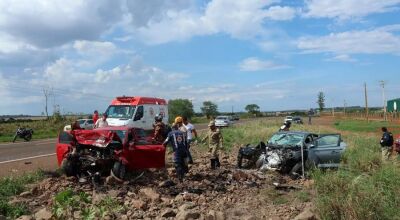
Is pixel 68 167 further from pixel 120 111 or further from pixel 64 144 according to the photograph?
pixel 120 111

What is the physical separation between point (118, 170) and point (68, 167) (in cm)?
127

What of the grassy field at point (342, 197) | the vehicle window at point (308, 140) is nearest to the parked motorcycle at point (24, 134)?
the grassy field at point (342, 197)

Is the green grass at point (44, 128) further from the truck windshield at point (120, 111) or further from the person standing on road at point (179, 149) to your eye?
the person standing on road at point (179, 149)

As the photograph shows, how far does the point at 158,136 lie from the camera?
15.9 metres

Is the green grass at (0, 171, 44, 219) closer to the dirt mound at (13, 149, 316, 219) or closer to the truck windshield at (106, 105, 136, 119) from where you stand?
the dirt mound at (13, 149, 316, 219)

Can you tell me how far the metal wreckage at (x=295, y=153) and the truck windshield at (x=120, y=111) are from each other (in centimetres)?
848

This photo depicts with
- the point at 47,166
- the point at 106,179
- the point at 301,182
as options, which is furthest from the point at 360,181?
the point at 47,166

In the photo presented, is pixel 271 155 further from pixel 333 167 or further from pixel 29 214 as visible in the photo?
pixel 29 214

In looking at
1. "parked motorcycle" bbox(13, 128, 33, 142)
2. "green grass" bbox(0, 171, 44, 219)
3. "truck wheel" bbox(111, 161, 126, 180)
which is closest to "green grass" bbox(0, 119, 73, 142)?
"parked motorcycle" bbox(13, 128, 33, 142)

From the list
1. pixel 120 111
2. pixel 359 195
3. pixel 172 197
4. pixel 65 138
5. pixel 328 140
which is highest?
pixel 120 111

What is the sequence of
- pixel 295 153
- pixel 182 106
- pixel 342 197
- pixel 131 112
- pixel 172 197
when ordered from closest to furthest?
pixel 342 197 → pixel 172 197 → pixel 295 153 → pixel 131 112 → pixel 182 106

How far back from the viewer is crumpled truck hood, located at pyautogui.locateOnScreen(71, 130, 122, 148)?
40.7ft

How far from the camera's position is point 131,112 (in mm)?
24078

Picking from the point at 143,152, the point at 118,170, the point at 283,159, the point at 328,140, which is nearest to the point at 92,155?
the point at 118,170
